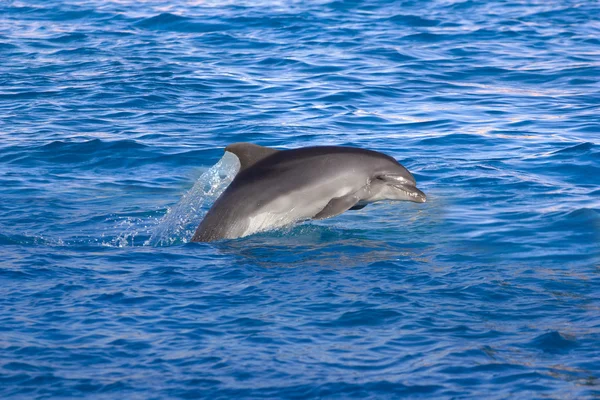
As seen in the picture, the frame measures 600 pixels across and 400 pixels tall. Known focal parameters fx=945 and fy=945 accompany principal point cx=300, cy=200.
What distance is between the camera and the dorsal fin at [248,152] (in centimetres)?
1155

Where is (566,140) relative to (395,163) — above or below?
below

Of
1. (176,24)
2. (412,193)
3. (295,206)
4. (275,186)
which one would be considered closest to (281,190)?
(275,186)

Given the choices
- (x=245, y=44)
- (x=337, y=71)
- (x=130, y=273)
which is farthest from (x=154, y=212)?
(x=245, y=44)

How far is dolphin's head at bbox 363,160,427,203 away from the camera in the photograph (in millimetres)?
12336

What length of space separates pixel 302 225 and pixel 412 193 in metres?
1.55

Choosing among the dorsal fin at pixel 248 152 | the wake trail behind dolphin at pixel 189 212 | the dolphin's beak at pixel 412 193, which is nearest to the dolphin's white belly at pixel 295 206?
the dorsal fin at pixel 248 152

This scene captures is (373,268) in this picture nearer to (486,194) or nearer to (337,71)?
(486,194)

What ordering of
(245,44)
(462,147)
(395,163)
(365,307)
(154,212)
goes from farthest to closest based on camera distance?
(245,44) → (462,147) → (154,212) → (395,163) → (365,307)

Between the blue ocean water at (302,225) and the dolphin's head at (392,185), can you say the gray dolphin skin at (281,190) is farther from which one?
the blue ocean water at (302,225)

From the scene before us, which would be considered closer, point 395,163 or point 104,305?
point 104,305

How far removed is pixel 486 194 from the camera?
1430 cm

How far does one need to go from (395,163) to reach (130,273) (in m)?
4.03

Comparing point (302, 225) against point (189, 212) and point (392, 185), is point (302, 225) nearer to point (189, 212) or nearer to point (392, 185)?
point (392, 185)

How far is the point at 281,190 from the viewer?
11.8 metres
